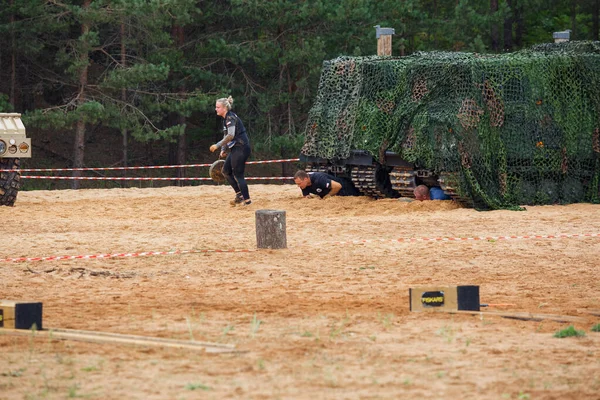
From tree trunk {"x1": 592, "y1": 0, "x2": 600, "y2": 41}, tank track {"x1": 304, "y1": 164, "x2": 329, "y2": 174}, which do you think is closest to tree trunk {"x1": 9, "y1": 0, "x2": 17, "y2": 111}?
tank track {"x1": 304, "y1": 164, "x2": 329, "y2": 174}

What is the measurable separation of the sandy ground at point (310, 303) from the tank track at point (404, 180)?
39.2 inches

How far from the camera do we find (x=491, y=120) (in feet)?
65.8

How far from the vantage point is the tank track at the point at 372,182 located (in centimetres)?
2167

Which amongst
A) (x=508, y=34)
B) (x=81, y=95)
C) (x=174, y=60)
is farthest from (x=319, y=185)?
(x=508, y=34)

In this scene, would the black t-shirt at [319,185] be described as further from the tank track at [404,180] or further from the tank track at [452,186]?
the tank track at [452,186]

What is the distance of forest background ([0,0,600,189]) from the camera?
2992cm

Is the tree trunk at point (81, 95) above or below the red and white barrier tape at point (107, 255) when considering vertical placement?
above

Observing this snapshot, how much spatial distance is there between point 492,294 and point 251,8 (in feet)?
70.7

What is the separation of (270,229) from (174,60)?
19.2 meters

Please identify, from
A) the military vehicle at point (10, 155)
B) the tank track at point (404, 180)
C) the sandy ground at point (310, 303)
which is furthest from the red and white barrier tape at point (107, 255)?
the military vehicle at point (10, 155)

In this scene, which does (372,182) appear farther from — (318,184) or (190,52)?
(190,52)

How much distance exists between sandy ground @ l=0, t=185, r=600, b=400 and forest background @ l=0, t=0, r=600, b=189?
10.6 m

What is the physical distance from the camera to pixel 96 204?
22.4 m

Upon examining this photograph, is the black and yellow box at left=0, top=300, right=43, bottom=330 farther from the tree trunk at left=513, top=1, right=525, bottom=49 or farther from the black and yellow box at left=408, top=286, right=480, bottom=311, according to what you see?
the tree trunk at left=513, top=1, right=525, bottom=49
